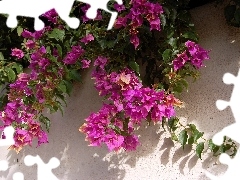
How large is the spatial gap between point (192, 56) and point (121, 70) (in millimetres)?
244

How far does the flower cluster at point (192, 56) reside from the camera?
1.42 m

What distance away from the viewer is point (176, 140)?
1495 millimetres

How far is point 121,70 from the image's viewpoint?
1515mm

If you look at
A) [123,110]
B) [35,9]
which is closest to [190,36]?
[123,110]

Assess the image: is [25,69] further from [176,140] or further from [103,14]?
[176,140]

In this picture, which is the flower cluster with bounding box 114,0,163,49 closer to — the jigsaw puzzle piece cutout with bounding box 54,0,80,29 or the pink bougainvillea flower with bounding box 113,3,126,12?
the pink bougainvillea flower with bounding box 113,3,126,12

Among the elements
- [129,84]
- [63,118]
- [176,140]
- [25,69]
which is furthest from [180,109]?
[25,69]

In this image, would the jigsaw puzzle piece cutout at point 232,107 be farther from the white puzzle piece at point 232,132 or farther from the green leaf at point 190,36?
the green leaf at point 190,36

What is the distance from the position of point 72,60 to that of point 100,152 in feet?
1.19

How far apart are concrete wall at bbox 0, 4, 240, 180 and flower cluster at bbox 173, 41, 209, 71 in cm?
13

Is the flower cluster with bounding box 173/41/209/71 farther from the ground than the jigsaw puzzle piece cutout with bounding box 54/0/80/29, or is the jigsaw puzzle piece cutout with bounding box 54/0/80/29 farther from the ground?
the jigsaw puzzle piece cutout with bounding box 54/0/80/29

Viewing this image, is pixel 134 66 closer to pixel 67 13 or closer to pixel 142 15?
pixel 142 15

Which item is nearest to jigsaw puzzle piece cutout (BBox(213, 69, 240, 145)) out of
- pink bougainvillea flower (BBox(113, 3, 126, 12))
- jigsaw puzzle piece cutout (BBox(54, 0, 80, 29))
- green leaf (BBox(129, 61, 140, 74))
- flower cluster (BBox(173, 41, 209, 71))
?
flower cluster (BBox(173, 41, 209, 71))

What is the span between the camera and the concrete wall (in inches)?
58.7
